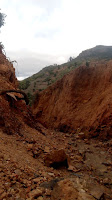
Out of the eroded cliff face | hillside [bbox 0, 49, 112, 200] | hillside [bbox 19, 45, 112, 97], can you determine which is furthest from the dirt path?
hillside [bbox 19, 45, 112, 97]

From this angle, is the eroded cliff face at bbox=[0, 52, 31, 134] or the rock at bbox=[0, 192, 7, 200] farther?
→ the eroded cliff face at bbox=[0, 52, 31, 134]

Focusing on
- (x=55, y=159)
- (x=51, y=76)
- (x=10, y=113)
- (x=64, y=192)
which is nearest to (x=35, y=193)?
(x=64, y=192)

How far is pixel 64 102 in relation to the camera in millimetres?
12891

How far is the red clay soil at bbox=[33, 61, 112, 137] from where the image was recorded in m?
9.11

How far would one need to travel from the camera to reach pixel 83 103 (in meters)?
11.4

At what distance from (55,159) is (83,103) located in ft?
24.2

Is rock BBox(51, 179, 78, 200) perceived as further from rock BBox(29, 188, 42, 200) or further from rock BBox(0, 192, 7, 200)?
rock BBox(0, 192, 7, 200)

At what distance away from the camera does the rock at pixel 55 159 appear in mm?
4355

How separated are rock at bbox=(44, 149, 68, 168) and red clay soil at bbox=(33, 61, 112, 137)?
4287 mm

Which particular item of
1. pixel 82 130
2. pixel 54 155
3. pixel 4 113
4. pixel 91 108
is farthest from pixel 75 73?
pixel 54 155

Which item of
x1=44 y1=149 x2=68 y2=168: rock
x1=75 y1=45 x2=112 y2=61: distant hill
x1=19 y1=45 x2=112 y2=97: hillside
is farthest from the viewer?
x1=75 y1=45 x2=112 y2=61: distant hill

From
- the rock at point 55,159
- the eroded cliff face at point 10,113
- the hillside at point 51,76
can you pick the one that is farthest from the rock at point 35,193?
the hillside at point 51,76

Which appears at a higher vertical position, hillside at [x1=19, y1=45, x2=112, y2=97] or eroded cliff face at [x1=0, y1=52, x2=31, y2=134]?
hillside at [x1=19, y1=45, x2=112, y2=97]

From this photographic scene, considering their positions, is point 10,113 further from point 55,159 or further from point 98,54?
point 98,54
